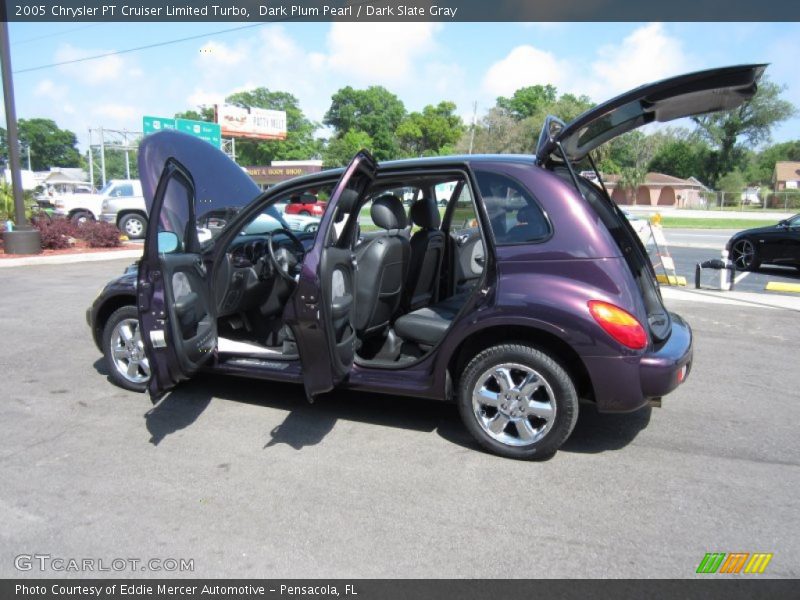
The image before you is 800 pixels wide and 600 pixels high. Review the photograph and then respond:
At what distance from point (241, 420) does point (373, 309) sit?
1.24m

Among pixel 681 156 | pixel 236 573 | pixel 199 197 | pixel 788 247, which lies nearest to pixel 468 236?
pixel 199 197

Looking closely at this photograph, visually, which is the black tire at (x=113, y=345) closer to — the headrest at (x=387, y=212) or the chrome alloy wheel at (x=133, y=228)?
the headrest at (x=387, y=212)

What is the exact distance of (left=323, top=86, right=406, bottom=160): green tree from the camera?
283 ft

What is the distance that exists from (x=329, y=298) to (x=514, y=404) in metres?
1.28

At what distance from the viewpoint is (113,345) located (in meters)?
4.89

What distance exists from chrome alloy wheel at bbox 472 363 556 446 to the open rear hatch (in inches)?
31.9

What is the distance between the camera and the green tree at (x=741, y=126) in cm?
6488

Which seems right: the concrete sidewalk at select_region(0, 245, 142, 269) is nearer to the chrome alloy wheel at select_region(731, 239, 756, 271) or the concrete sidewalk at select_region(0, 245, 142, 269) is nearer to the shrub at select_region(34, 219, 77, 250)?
the shrub at select_region(34, 219, 77, 250)

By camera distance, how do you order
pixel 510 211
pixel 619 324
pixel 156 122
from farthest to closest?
pixel 156 122
pixel 510 211
pixel 619 324

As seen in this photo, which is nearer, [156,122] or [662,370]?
[662,370]

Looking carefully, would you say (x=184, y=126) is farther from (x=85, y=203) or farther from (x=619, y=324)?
(x=619, y=324)

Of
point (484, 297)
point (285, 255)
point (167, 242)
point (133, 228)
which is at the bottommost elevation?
point (133, 228)

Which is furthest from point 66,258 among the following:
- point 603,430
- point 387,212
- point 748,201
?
point 748,201
